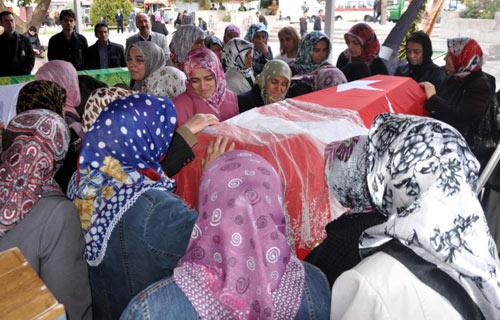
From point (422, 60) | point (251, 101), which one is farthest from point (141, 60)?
point (422, 60)

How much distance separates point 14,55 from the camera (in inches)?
218

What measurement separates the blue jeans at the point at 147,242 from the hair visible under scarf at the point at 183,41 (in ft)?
9.89

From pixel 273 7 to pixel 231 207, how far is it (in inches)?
954

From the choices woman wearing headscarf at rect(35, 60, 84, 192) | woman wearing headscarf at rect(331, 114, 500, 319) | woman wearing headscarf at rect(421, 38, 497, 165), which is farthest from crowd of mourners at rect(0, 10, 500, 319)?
woman wearing headscarf at rect(421, 38, 497, 165)

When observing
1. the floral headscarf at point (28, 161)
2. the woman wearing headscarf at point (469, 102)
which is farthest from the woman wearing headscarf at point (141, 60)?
the woman wearing headscarf at point (469, 102)

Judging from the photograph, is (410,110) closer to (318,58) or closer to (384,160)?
(318,58)

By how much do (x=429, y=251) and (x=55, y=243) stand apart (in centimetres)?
107

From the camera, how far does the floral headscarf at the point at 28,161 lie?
1.38 meters

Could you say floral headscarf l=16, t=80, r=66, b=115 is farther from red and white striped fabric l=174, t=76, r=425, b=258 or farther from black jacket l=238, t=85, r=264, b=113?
black jacket l=238, t=85, r=264, b=113

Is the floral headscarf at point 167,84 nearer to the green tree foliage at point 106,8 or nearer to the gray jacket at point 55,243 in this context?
the gray jacket at point 55,243

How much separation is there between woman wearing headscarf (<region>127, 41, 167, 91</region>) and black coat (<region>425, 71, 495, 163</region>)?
2.09m

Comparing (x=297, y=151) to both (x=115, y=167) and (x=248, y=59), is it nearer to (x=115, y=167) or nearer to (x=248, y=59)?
(x=115, y=167)

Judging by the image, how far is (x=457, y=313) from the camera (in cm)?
92

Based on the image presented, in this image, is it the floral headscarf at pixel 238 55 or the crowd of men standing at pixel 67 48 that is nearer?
the floral headscarf at pixel 238 55
